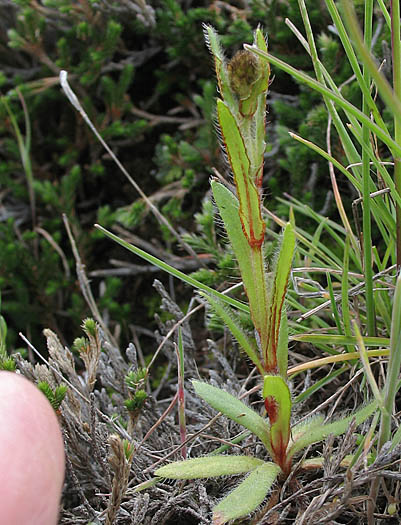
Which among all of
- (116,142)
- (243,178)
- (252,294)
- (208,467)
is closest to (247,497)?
(208,467)

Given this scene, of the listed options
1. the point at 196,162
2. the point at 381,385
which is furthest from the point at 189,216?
the point at 381,385

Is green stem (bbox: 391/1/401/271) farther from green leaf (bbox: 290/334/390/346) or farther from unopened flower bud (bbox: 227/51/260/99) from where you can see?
unopened flower bud (bbox: 227/51/260/99)

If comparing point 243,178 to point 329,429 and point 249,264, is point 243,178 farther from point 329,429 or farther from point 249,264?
point 329,429

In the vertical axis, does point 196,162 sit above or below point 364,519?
above

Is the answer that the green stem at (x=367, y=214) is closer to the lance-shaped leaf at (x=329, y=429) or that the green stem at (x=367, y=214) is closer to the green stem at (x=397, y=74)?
the green stem at (x=397, y=74)

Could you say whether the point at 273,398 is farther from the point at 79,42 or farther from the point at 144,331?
the point at 79,42

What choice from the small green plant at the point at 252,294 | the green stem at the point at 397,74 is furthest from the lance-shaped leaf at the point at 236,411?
the green stem at the point at 397,74
